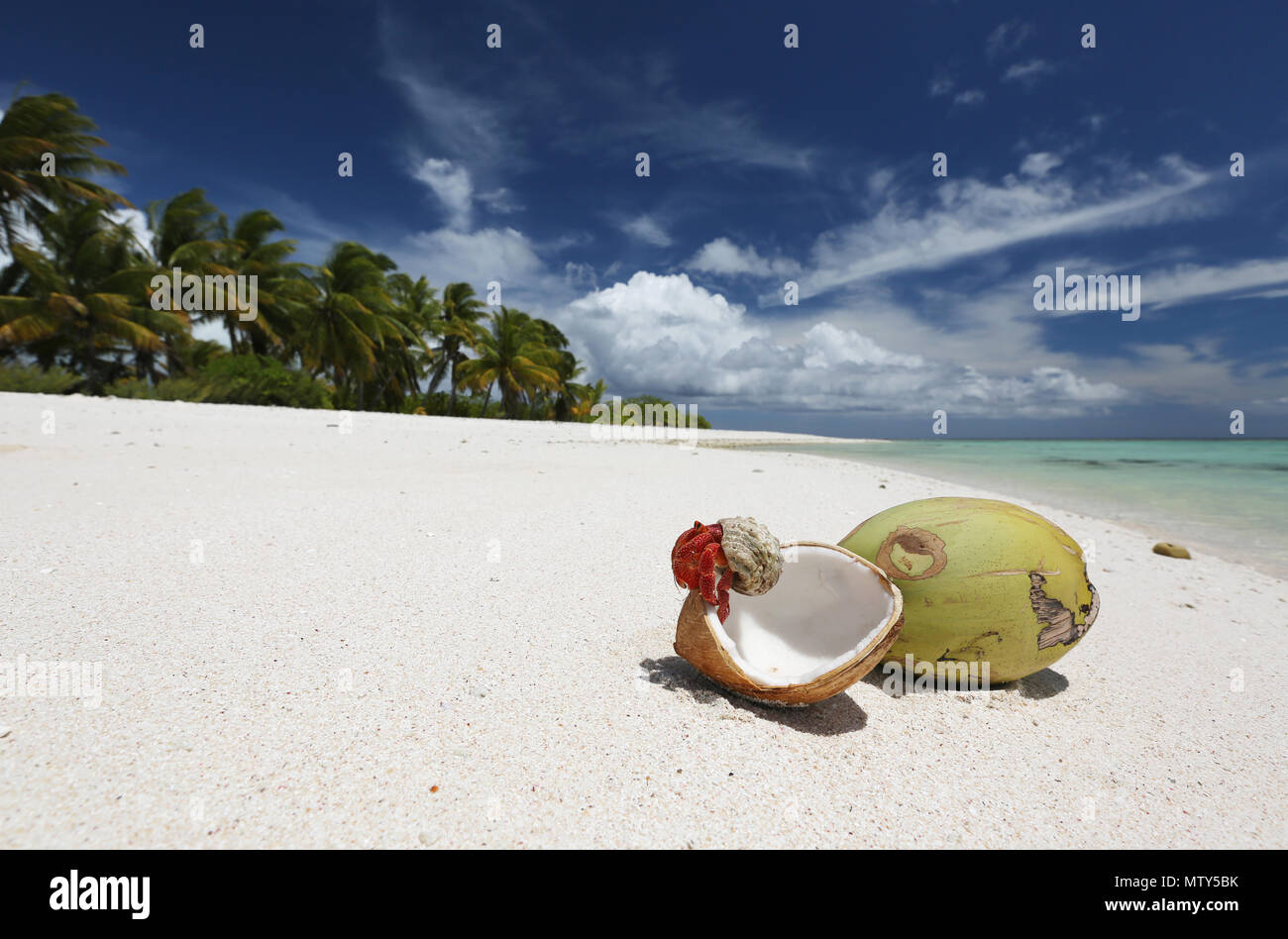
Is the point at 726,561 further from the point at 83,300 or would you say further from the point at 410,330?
the point at 410,330

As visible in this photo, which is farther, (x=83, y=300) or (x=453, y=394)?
(x=453, y=394)

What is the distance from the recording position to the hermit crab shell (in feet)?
6.48

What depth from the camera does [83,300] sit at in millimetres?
18625

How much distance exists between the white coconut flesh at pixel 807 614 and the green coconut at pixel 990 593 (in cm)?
21

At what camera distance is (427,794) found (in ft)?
5.05

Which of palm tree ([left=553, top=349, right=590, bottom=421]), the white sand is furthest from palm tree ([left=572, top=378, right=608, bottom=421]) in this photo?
the white sand

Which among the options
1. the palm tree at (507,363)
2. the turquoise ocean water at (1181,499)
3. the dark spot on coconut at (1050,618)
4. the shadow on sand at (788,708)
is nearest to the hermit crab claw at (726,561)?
the shadow on sand at (788,708)

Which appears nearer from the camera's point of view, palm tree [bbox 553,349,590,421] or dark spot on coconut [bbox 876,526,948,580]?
dark spot on coconut [bbox 876,526,948,580]

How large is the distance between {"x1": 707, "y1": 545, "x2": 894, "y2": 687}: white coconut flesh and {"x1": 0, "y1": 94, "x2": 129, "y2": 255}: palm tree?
90.6ft

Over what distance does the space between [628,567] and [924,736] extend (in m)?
2.22

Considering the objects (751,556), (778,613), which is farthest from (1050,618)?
(751,556)

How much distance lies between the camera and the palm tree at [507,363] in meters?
29.7

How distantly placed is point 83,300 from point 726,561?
26703 millimetres

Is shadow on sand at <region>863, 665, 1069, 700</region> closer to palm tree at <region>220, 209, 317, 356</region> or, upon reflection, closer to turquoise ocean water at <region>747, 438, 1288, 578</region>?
turquoise ocean water at <region>747, 438, 1288, 578</region>
